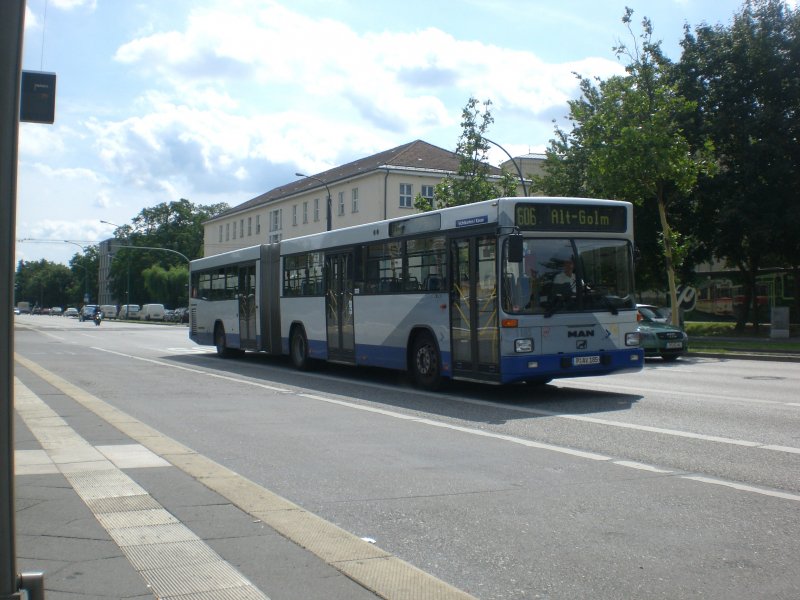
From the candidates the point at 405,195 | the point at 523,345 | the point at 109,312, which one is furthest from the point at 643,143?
the point at 109,312

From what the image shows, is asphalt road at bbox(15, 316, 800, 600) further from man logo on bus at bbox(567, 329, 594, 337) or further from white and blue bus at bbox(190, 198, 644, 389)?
man logo on bus at bbox(567, 329, 594, 337)

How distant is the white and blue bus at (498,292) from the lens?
12.7 m

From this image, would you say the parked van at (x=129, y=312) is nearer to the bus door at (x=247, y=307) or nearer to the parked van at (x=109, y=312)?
the parked van at (x=109, y=312)

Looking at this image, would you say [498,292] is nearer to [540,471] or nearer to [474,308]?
[474,308]

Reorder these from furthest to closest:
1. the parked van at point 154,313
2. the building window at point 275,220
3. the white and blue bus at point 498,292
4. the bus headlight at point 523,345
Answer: the parked van at point 154,313 → the building window at point 275,220 → the white and blue bus at point 498,292 → the bus headlight at point 523,345

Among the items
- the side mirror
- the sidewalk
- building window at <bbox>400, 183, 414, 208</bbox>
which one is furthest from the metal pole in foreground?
building window at <bbox>400, 183, 414, 208</bbox>

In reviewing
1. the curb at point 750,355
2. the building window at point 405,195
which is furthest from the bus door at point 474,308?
the building window at point 405,195

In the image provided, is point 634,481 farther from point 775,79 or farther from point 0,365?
point 775,79

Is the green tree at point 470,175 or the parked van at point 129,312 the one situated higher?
the green tree at point 470,175

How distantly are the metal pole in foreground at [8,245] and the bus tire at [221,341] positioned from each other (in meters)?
21.7

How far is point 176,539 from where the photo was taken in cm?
533

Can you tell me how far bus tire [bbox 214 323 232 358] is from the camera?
2458 centimetres

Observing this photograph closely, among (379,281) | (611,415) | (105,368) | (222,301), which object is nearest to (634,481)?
(611,415)

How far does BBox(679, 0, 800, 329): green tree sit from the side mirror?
25.9 m
